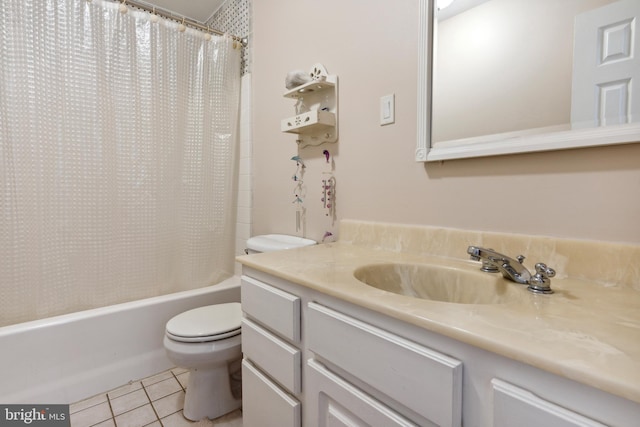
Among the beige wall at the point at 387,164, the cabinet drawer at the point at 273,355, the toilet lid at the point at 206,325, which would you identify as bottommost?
the toilet lid at the point at 206,325

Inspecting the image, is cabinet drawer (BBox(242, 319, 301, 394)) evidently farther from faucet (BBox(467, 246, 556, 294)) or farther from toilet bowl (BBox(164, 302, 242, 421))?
faucet (BBox(467, 246, 556, 294))

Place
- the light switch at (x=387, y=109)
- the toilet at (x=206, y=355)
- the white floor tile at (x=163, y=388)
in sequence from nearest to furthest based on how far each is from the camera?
the light switch at (x=387, y=109), the toilet at (x=206, y=355), the white floor tile at (x=163, y=388)

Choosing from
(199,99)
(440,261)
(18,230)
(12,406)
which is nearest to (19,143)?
(18,230)

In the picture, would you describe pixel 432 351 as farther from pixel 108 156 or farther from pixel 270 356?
pixel 108 156

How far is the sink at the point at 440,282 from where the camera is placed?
78 centimetres

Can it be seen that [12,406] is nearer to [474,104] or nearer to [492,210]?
[492,210]

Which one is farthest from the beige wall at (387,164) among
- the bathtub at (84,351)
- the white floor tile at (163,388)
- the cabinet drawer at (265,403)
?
the white floor tile at (163,388)

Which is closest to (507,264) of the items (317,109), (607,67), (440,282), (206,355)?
(440,282)

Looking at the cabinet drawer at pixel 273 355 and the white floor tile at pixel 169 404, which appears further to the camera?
the white floor tile at pixel 169 404

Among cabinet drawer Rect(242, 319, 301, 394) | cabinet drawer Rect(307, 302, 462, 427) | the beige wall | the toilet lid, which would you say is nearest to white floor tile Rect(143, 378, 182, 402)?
the toilet lid

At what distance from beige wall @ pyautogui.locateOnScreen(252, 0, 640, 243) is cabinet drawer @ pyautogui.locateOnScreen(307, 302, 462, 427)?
0.53m

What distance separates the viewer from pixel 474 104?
0.92m

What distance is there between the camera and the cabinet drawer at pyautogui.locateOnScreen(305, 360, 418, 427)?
0.60 metres

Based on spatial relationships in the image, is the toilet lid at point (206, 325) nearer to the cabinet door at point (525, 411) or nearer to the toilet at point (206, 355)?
the toilet at point (206, 355)
